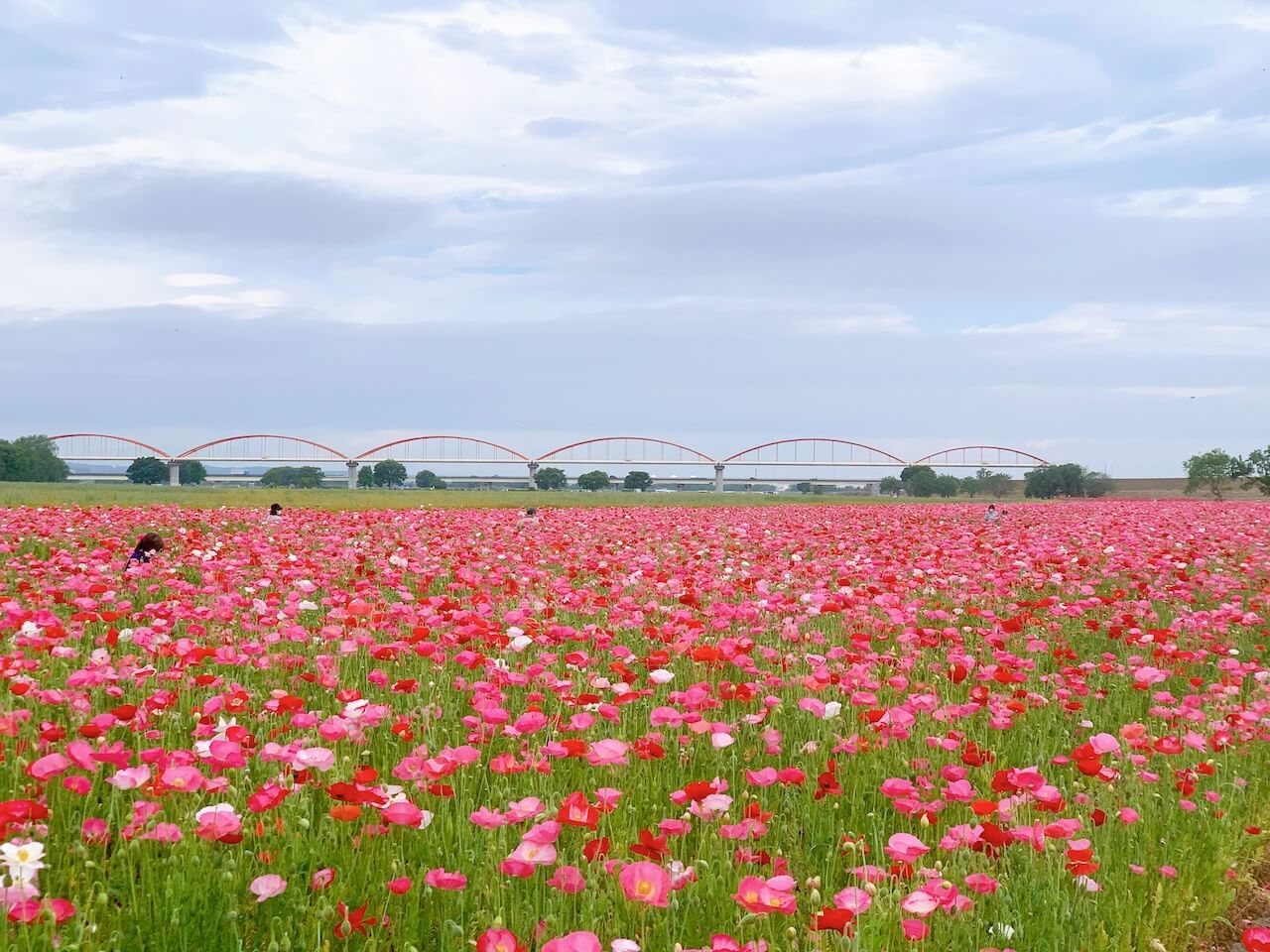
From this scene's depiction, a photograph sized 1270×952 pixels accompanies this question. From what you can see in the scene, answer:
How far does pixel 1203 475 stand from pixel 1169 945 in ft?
229

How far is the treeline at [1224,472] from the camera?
59062 mm

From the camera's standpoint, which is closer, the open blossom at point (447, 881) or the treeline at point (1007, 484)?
the open blossom at point (447, 881)

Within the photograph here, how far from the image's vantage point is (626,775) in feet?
13.5

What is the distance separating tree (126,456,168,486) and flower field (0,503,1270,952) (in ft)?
487

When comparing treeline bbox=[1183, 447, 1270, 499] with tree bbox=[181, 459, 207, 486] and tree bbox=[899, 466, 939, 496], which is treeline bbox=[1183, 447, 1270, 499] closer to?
tree bbox=[899, 466, 939, 496]

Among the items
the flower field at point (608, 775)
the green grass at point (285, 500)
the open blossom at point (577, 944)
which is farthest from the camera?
the green grass at point (285, 500)

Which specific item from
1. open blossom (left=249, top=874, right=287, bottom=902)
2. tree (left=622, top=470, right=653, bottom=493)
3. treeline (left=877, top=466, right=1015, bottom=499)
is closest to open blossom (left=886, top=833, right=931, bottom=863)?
open blossom (left=249, top=874, right=287, bottom=902)

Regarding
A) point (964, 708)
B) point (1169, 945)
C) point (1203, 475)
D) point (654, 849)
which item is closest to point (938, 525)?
point (964, 708)

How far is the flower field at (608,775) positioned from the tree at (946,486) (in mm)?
98891

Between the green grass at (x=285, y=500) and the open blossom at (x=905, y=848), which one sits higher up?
the green grass at (x=285, y=500)

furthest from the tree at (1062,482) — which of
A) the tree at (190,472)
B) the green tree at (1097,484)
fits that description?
the tree at (190,472)

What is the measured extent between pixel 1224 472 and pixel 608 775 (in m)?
69.9

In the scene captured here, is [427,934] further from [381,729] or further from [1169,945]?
[1169,945]

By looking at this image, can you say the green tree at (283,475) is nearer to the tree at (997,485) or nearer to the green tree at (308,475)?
the green tree at (308,475)
